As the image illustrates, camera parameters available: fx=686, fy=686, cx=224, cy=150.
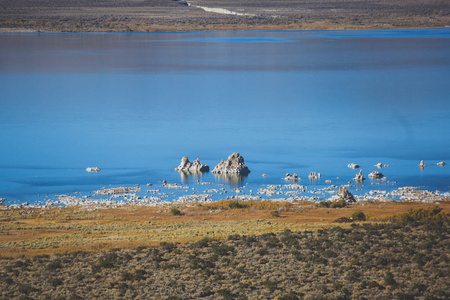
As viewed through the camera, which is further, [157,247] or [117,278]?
[157,247]

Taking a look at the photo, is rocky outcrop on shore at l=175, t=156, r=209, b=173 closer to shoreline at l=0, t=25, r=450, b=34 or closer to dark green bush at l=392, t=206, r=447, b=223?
dark green bush at l=392, t=206, r=447, b=223

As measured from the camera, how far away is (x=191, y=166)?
132 ft

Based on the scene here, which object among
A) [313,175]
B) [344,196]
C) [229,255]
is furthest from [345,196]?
[229,255]

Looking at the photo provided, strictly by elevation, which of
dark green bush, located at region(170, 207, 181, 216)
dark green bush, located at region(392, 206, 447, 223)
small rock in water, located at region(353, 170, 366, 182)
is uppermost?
dark green bush, located at region(392, 206, 447, 223)

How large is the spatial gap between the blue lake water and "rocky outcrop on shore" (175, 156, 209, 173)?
2.07ft

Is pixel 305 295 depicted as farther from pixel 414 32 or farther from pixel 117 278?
pixel 414 32

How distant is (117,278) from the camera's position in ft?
71.6

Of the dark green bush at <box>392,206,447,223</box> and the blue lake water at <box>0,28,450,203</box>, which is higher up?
the dark green bush at <box>392,206,447,223</box>

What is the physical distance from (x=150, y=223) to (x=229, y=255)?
7.24m

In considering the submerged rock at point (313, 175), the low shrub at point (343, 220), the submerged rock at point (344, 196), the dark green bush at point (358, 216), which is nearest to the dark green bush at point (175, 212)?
the low shrub at point (343, 220)

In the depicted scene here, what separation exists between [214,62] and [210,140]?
55153mm

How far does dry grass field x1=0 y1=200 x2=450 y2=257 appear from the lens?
2633 cm

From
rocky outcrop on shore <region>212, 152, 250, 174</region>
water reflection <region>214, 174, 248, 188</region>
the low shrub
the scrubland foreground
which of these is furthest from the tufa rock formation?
rocky outcrop on shore <region>212, 152, 250, 174</region>

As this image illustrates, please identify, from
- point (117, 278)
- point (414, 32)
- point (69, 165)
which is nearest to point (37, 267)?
point (117, 278)
